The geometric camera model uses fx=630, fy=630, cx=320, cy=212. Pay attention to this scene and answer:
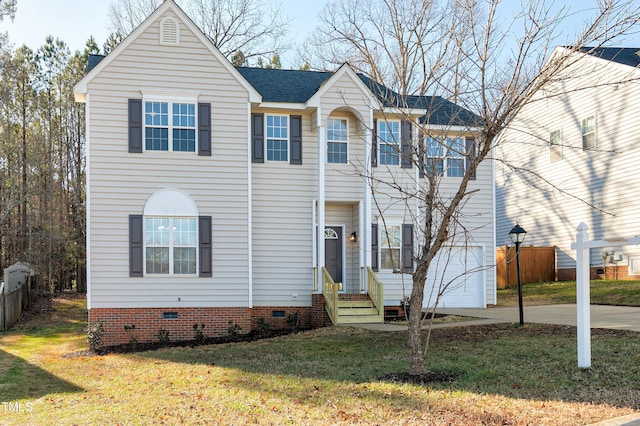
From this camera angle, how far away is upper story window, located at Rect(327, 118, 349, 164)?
58.9 ft

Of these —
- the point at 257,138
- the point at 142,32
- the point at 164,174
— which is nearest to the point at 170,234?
the point at 164,174

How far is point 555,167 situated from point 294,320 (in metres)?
14.4

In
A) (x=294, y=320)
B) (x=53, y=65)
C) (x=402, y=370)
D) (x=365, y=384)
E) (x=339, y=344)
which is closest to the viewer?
(x=365, y=384)

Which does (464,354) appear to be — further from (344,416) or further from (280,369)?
(344,416)

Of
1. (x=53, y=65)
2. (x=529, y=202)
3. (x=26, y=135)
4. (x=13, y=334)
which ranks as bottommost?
(x=13, y=334)

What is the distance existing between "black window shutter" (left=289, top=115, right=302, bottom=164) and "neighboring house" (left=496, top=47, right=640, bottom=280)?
20.7 feet

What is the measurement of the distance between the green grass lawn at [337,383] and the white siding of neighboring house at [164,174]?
94.8 inches

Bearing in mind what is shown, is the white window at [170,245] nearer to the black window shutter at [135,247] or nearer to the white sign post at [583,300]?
the black window shutter at [135,247]

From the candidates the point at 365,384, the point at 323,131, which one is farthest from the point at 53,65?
the point at 365,384

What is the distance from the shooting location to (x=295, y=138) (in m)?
17.8

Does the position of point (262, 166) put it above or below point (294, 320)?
above

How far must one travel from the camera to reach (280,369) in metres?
10.2

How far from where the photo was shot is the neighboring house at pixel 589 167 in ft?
70.5

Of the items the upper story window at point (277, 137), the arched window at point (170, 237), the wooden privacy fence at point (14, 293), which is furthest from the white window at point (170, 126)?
the wooden privacy fence at point (14, 293)
